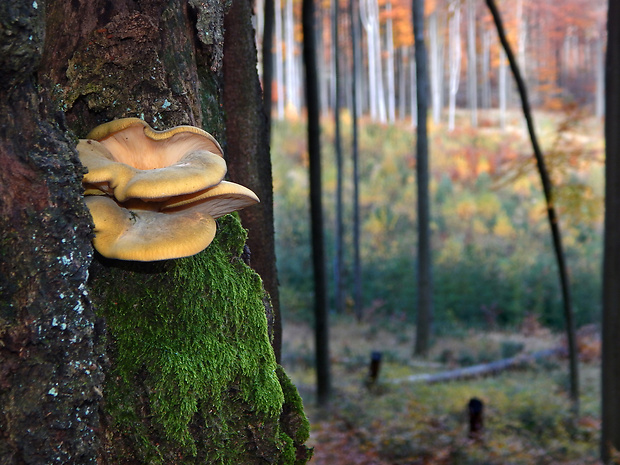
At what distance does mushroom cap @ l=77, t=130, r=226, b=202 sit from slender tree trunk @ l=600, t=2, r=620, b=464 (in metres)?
5.40

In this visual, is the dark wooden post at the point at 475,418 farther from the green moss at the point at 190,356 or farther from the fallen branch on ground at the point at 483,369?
the green moss at the point at 190,356

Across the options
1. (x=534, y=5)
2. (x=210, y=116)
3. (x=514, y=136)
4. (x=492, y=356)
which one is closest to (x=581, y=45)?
(x=534, y=5)

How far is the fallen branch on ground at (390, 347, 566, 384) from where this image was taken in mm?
9918

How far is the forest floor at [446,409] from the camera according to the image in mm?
6520

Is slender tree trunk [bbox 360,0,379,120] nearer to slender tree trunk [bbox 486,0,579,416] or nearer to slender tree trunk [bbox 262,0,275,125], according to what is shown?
slender tree trunk [bbox 486,0,579,416]

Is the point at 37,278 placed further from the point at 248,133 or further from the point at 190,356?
the point at 248,133

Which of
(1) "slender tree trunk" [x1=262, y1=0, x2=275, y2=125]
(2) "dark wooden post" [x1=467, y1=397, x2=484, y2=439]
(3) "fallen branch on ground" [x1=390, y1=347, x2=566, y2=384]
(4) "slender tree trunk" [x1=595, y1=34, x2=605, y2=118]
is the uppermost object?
(4) "slender tree trunk" [x1=595, y1=34, x2=605, y2=118]

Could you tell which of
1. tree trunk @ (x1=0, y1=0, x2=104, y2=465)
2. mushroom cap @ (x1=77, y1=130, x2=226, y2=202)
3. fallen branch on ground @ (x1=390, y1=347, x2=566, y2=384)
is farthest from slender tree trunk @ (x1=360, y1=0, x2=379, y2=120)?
tree trunk @ (x1=0, y1=0, x2=104, y2=465)

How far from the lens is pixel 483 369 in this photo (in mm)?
10859

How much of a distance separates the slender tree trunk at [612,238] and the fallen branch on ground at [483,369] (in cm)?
439

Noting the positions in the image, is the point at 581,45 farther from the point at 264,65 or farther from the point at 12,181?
the point at 12,181

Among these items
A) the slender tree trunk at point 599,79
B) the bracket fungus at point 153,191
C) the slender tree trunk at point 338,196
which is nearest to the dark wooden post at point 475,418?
the bracket fungus at point 153,191

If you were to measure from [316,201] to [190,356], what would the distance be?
19.6 ft

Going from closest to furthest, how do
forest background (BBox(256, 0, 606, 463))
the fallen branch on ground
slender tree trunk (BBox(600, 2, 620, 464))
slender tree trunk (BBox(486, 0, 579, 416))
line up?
1. slender tree trunk (BBox(600, 2, 620, 464))
2. slender tree trunk (BBox(486, 0, 579, 416))
3. forest background (BBox(256, 0, 606, 463))
4. the fallen branch on ground
